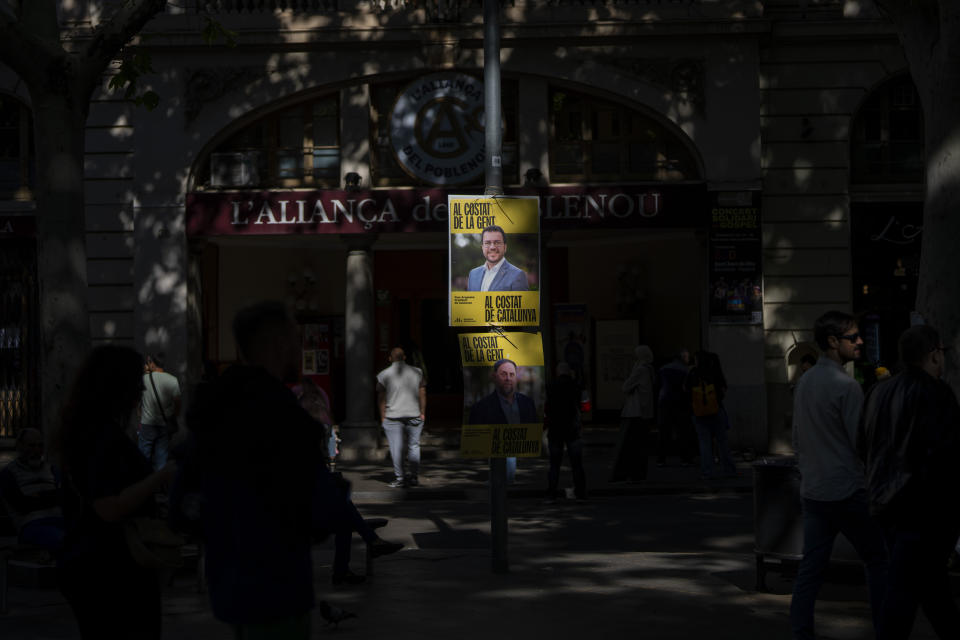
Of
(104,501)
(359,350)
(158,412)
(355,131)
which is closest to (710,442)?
(359,350)

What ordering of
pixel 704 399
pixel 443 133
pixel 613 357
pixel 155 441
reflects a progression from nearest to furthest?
pixel 155 441 → pixel 704 399 → pixel 443 133 → pixel 613 357

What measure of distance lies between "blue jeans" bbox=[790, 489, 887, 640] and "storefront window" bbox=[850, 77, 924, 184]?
15.8 meters

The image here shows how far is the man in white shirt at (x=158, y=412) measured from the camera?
15.7 metres

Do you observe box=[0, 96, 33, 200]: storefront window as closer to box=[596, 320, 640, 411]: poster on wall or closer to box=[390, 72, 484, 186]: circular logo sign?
box=[390, 72, 484, 186]: circular logo sign

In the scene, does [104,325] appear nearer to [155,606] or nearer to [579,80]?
[579,80]

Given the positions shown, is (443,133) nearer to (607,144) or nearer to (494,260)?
(607,144)

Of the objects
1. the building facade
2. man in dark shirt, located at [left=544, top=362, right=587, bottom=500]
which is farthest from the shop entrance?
man in dark shirt, located at [left=544, top=362, right=587, bottom=500]

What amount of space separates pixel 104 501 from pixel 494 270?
609 centimetres

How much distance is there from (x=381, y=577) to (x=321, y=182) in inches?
490

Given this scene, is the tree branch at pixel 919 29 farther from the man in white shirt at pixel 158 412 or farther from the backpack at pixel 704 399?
the man in white shirt at pixel 158 412

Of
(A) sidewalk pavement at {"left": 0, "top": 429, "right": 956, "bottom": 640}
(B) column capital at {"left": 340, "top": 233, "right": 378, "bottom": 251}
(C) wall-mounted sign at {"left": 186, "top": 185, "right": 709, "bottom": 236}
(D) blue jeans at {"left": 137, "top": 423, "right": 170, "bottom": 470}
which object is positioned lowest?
(A) sidewalk pavement at {"left": 0, "top": 429, "right": 956, "bottom": 640}

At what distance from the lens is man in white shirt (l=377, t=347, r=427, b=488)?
16.5m

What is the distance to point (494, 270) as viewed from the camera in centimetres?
1023

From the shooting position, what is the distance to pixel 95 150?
21219 mm
